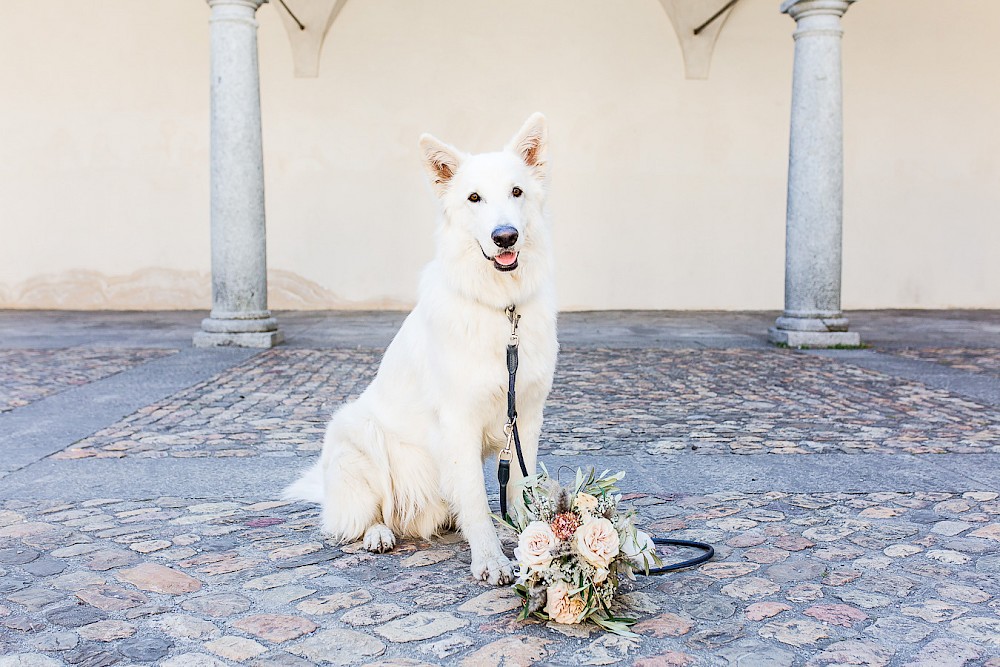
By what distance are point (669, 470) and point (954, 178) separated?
11021 millimetres

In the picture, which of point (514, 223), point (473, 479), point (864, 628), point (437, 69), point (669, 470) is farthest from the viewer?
point (437, 69)

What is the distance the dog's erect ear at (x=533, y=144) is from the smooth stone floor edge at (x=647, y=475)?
153 centimetres

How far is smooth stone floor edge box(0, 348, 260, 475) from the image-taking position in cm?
474

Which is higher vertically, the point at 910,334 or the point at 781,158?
the point at 781,158

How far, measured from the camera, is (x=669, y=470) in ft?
13.9

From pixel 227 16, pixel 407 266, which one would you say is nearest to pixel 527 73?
pixel 407 266

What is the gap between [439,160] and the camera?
2.89m

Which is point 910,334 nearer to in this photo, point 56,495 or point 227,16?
point 227,16

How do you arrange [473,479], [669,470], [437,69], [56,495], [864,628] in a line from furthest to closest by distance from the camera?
[437,69]
[669,470]
[56,495]
[473,479]
[864,628]

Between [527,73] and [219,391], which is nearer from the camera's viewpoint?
[219,391]

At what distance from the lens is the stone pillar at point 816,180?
862 centimetres

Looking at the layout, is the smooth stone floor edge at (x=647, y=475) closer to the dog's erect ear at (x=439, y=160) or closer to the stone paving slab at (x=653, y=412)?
the stone paving slab at (x=653, y=412)

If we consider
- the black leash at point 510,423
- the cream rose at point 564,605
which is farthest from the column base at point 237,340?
the cream rose at point 564,605

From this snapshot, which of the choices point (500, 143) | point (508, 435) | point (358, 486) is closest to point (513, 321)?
point (508, 435)
